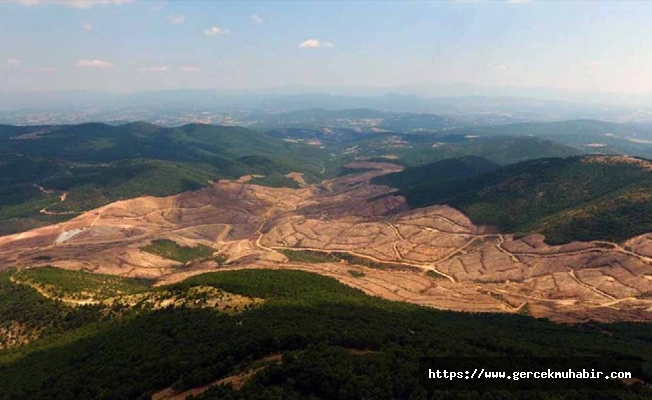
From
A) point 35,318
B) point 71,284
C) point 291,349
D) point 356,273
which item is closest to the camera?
point 291,349

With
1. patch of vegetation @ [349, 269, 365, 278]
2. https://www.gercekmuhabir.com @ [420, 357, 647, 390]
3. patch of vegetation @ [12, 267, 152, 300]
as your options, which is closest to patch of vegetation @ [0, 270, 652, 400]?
https://www.gercekmuhabir.com @ [420, 357, 647, 390]

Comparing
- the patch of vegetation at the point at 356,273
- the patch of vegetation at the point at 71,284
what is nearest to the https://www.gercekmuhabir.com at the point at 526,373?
the patch of vegetation at the point at 71,284

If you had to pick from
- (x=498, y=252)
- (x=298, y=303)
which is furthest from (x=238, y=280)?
(x=498, y=252)

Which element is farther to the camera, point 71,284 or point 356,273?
point 356,273

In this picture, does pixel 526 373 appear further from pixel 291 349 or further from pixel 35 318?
pixel 35 318

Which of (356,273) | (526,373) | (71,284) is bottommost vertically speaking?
(356,273)

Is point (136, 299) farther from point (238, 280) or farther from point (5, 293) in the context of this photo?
point (5, 293)

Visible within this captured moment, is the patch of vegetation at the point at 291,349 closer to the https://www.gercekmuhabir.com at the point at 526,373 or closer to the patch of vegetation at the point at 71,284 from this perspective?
the https://www.gercekmuhabir.com at the point at 526,373

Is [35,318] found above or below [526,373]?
below

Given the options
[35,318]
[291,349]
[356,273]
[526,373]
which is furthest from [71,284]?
[526,373]
